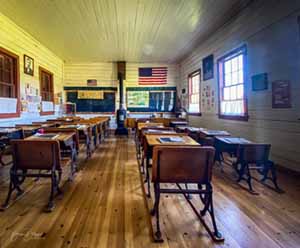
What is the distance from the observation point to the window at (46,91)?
8.94 metres

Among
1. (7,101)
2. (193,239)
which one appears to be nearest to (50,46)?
(7,101)

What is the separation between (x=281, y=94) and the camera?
447cm

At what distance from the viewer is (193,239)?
2.23m

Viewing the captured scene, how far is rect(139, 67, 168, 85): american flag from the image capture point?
12.1 metres

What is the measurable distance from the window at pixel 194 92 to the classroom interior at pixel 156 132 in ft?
0.15

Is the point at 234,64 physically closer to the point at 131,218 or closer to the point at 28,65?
the point at 131,218

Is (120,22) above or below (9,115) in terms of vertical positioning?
above

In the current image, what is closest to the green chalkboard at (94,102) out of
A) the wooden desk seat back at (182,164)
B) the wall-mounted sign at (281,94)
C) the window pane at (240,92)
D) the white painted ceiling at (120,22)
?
the white painted ceiling at (120,22)

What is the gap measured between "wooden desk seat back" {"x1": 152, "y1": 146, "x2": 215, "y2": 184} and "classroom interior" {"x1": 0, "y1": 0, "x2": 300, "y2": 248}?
0.01 m

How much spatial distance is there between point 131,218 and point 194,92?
781cm

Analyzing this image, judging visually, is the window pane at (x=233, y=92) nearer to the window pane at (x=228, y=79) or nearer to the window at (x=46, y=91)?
the window pane at (x=228, y=79)

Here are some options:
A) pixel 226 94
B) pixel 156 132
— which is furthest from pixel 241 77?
pixel 156 132

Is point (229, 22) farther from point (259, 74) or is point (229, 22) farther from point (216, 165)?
point (216, 165)

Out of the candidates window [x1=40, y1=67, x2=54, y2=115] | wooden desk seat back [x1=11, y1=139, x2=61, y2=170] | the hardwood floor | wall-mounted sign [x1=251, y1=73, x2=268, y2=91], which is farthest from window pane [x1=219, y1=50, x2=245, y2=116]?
window [x1=40, y1=67, x2=54, y2=115]
